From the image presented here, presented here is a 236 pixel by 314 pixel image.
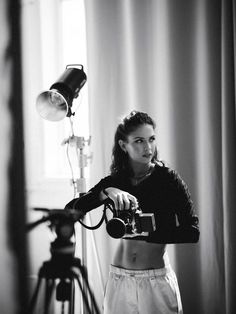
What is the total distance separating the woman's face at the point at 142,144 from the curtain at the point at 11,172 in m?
0.97

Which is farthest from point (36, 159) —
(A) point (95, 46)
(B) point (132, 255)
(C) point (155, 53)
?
(B) point (132, 255)

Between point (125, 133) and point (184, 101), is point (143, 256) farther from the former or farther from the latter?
point (184, 101)

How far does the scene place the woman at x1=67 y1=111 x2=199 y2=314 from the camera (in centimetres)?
126

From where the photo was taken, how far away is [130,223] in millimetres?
1130

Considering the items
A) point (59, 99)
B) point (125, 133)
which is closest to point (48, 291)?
point (125, 133)

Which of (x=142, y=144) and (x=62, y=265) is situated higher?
(x=142, y=144)

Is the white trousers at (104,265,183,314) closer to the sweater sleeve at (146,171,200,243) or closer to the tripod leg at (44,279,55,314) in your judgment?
the sweater sleeve at (146,171,200,243)

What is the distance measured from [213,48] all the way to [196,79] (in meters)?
0.15

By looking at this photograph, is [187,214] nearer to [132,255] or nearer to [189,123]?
[132,255]

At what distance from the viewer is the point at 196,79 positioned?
175 cm

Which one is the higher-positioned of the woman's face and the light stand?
the light stand

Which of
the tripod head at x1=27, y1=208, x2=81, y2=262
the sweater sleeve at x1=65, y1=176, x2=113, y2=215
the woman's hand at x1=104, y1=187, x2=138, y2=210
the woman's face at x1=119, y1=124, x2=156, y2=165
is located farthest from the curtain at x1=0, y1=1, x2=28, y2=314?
the tripod head at x1=27, y1=208, x2=81, y2=262

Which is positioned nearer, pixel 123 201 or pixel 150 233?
pixel 123 201

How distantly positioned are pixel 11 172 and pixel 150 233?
110 cm
